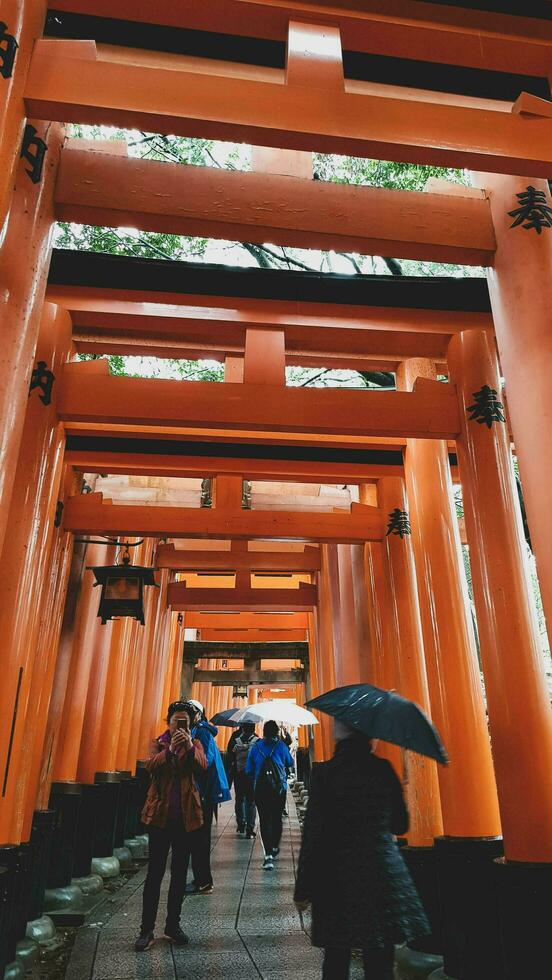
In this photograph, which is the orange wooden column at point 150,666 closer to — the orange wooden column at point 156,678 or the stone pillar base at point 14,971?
the orange wooden column at point 156,678

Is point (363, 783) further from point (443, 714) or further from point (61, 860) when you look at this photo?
point (61, 860)

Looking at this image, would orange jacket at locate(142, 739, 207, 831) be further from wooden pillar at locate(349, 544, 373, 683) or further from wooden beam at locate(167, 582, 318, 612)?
wooden beam at locate(167, 582, 318, 612)

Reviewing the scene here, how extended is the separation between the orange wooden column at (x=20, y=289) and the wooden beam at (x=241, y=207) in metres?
0.18

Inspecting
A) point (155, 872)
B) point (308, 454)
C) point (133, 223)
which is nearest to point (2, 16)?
point (133, 223)

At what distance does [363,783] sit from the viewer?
285 cm

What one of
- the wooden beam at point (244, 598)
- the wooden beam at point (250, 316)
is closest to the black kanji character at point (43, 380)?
the wooden beam at point (250, 316)

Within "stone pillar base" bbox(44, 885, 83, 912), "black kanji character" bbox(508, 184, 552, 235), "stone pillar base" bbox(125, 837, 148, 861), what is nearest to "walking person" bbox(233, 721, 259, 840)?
"stone pillar base" bbox(125, 837, 148, 861)

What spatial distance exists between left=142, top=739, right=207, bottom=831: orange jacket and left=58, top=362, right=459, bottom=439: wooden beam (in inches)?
104

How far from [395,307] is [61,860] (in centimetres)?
613

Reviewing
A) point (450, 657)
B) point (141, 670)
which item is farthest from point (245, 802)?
point (450, 657)

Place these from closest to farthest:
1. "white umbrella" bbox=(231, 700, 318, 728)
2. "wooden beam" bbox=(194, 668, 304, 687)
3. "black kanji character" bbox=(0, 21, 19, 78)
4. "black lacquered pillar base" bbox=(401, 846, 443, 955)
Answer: "black kanji character" bbox=(0, 21, 19, 78), "black lacquered pillar base" bbox=(401, 846, 443, 955), "white umbrella" bbox=(231, 700, 318, 728), "wooden beam" bbox=(194, 668, 304, 687)

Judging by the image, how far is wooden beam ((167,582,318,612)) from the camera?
1293cm

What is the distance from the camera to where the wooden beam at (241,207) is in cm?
417

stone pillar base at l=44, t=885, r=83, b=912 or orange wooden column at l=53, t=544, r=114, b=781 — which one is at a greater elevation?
orange wooden column at l=53, t=544, r=114, b=781
